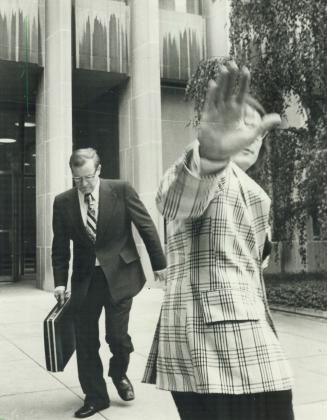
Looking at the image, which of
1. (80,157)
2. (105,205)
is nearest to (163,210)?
(80,157)

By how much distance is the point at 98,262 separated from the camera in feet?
13.4

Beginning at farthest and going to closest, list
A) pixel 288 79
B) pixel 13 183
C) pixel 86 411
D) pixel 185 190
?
pixel 13 183 < pixel 288 79 < pixel 86 411 < pixel 185 190

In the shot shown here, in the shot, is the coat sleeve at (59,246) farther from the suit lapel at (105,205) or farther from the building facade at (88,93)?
the building facade at (88,93)

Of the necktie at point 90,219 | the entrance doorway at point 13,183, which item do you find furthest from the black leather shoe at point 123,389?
the entrance doorway at point 13,183

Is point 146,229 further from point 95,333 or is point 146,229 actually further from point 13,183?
point 13,183

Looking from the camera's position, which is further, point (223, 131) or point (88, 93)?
point (88, 93)

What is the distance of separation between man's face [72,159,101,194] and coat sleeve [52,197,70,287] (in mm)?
262

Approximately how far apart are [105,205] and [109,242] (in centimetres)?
27

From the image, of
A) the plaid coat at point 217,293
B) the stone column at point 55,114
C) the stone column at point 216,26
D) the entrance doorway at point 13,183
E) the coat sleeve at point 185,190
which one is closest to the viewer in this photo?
the coat sleeve at point 185,190

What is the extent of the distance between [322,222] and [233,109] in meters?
7.57

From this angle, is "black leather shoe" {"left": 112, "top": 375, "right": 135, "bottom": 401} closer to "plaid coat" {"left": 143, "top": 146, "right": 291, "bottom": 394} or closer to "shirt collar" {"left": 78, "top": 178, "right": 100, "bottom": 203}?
"shirt collar" {"left": 78, "top": 178, "right": 100, "bottom": 203}

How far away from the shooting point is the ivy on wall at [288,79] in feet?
31.0

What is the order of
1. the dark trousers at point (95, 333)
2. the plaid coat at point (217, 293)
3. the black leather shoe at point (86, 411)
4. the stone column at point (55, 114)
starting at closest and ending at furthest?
the plaid coat at point (217, 293)
the black leather shoe at point (86, 411)
the dark trousers at point (95, 333)
the stone column at point (55, 114)

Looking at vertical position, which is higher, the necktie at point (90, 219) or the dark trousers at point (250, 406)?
the necktie at point (90, 219)
